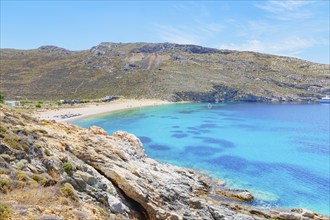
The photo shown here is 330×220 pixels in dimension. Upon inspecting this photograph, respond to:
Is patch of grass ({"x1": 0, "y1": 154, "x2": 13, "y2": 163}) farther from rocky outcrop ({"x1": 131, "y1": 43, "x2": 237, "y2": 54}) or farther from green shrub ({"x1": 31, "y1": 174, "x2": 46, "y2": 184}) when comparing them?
rocky outcrop ({"x1": 131, "y1": 43, "x2": 237, "y2": 54})

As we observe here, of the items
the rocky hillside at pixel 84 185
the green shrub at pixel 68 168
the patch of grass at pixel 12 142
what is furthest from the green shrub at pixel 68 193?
the patch of grass at pixel 12 142

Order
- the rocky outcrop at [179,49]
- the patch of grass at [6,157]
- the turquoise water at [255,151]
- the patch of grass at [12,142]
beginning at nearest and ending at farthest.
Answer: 1. the patch of grass at [6,157]
2. the patch of grass at [12,142]
3. the turquoise water at [255,151]
4. the rocky outcrop at [179,49]

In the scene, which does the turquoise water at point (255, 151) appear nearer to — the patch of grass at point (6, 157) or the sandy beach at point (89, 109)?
the sandy beach at point (89, 109)

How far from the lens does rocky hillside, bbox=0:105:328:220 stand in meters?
9.20

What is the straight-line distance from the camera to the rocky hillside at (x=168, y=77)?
118m

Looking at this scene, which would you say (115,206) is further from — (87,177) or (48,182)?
(48,182)

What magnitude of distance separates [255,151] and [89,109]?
53567mm

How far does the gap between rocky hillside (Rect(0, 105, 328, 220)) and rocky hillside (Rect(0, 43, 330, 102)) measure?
9377 centimetres

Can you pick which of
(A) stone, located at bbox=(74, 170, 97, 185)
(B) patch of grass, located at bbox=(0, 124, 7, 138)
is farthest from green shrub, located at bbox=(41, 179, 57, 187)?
(B) patch of grass, located at bbox=(0, 124, 7, 138)

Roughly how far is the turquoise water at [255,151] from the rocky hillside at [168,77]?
5214 centimetres

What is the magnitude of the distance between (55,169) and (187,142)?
118 ft

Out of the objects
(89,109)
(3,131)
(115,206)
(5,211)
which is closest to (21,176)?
(5,211)

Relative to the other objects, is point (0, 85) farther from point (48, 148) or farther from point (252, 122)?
point (48, 148)

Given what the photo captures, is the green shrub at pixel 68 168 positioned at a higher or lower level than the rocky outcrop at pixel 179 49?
lower
